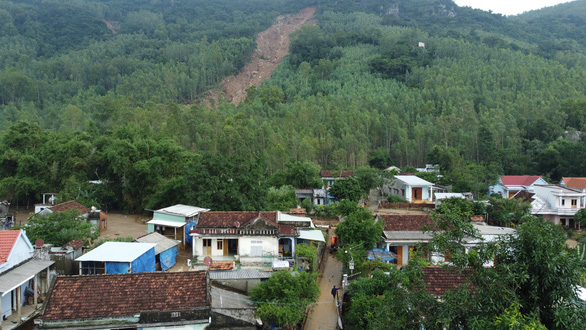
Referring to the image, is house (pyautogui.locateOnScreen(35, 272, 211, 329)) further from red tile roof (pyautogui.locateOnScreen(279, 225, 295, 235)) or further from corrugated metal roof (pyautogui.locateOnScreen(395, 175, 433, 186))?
corrugated metal roof (pyautogui.locateOnScreen(395, 175, 433, 186))

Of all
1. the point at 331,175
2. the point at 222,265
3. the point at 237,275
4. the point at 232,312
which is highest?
the point at 331,175

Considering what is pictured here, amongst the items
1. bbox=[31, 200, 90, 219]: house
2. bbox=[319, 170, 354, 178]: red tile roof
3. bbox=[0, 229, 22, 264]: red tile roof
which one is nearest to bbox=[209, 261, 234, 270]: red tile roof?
bbox=[0, 229, 22, 264]: red tile roof

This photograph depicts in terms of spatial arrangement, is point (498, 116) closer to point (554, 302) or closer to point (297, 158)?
point (297, 158)

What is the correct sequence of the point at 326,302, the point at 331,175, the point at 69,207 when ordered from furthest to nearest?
the point at 331,175
the point at 69,207
the point at 326,302

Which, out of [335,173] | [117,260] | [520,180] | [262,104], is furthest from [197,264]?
[262,104]

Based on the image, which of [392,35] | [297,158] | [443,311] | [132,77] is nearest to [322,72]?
[392,35]

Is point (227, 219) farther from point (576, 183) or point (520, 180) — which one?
point (576, 183)

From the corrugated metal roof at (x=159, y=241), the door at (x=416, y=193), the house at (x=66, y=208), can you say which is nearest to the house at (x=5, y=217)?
the house at (x=66, y=208)
